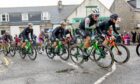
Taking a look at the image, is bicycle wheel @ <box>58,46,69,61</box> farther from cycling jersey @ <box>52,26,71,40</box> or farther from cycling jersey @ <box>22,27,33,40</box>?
cycling jersey @ <box>22,27,33,40</box>

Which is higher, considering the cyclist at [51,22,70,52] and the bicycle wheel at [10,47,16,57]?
the cyclist at [51,22,70,52]

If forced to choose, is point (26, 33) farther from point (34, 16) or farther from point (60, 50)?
point (34, 16)

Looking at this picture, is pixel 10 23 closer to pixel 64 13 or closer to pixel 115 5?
pixel 64 13

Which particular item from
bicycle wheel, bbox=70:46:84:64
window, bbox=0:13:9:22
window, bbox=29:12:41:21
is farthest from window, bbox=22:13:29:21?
bicycle wheel, bbox=70:46:84:64

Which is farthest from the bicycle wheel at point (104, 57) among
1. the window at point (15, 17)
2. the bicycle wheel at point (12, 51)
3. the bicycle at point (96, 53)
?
the window at point (15, 17)

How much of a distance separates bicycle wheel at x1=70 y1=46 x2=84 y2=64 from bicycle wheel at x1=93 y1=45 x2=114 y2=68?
1174 millimetres

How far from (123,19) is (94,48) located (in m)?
42.9

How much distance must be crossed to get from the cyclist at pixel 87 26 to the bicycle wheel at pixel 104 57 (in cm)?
72

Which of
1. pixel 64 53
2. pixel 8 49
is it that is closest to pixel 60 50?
pixel 64 53

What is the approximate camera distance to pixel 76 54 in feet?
51.6

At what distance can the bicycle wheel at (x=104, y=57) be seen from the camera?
13.6 metres

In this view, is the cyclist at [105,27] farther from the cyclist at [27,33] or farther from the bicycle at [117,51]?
the cyclist at [27,33]

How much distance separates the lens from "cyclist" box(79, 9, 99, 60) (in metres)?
14.4

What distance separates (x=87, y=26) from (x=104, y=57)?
4.61ft
